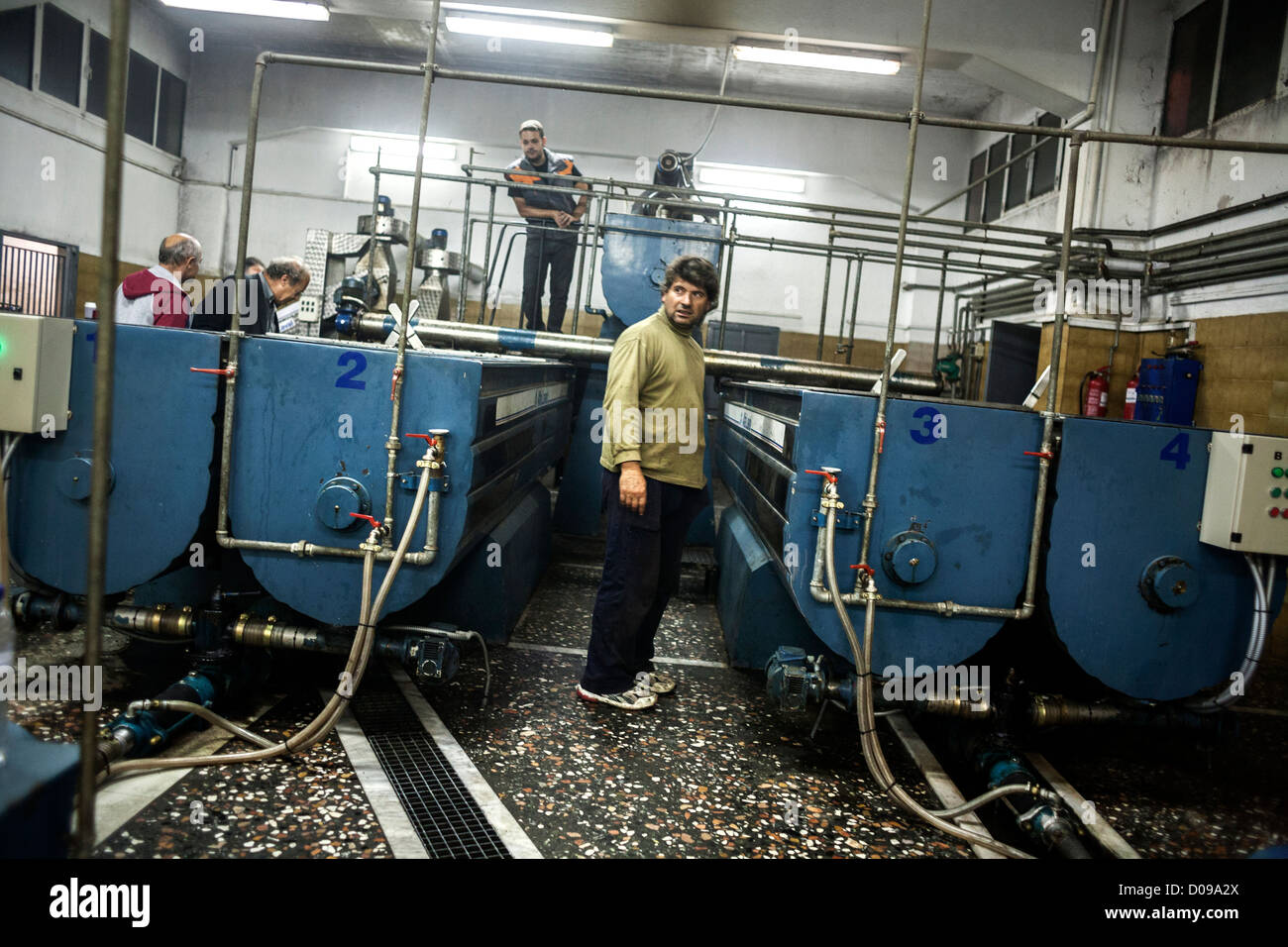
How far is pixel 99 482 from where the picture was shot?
1.04 m

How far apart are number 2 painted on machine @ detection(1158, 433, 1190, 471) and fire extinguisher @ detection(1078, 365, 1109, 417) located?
5.46 metres

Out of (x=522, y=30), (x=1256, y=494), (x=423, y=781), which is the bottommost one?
(x=423, y=781)

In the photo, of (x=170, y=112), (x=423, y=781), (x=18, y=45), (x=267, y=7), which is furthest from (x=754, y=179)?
(x=423, y=781)

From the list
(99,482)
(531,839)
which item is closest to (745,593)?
(531,839)

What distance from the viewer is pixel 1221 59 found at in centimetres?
682

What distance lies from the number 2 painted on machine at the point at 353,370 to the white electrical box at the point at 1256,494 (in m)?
2.90

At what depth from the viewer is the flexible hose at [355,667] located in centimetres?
254

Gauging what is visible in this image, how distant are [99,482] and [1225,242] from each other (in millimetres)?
7509

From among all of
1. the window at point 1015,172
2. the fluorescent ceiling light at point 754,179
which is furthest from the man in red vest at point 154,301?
the fluorescent ceiling light at point 754,179

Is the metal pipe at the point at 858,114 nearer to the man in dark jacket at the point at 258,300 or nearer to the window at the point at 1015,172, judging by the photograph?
the man in dark jacket at the point at 258,300

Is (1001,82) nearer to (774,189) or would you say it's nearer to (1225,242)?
(1225,242)

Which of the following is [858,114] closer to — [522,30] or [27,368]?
[27,368]

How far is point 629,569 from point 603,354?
192cm

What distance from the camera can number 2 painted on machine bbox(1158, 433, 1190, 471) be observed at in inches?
111
